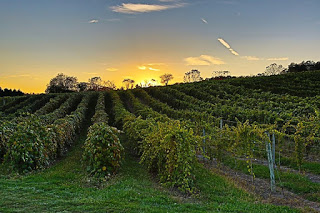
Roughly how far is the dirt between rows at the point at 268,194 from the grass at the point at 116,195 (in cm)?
53

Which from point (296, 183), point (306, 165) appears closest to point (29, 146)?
point (296, 183)

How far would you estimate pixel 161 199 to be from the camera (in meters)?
7.67

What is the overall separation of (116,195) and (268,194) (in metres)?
4.59

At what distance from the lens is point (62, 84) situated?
99250 mm

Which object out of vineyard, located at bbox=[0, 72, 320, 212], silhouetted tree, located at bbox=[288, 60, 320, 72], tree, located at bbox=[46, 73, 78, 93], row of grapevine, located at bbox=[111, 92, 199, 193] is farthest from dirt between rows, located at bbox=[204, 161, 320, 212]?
tree, located at bbox=[46, 73, 78, 93]

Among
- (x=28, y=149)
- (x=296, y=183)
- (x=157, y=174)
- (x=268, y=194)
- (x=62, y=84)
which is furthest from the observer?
(x=62, y=84)

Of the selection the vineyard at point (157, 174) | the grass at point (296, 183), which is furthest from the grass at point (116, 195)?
the grass at point (296, 183)

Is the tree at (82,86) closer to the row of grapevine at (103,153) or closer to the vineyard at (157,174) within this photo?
the vineyard at (157,174)

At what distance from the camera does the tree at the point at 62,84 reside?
9425 centimetres

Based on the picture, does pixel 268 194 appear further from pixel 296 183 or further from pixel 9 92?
pixel 9 92

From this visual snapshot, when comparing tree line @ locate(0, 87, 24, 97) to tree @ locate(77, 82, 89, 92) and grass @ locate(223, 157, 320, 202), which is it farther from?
grass @ locate(223, 157, 320, 202)

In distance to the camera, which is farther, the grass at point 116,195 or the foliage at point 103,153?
the foliage at point 103,153

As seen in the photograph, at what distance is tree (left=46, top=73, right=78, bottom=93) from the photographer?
94250 mm

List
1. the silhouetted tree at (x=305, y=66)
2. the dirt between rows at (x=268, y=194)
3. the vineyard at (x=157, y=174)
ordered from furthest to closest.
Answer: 1. the silhouetted tree at (x=305, y=66)
2. the dirt between rows at (x=268, y=194)
3. the vineyard at (x=157, y=174)
